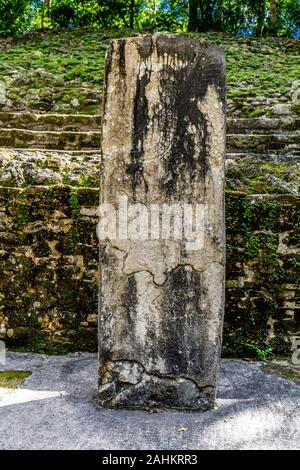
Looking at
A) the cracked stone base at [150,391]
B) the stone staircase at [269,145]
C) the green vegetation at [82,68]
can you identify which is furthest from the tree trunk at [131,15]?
the cracked stone base at [150,391]

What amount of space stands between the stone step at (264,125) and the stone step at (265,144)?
0.47m

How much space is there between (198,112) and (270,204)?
4.43ft

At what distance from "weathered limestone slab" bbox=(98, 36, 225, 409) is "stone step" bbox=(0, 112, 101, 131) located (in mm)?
2917

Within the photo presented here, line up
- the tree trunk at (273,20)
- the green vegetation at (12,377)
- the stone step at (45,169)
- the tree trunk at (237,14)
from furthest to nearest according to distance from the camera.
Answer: the tree trunk at (237,14) → the tree trunk at (273,20) → the stone step at (45,169) → the green vegetation at (12,377)

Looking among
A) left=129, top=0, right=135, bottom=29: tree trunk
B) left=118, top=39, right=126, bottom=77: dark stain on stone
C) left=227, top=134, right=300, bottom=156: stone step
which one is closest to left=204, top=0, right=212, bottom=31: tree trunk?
left=129, top=0, right=135, bottom=29: tree trunk

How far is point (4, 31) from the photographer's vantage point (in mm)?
14617

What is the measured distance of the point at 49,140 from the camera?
5.06 metres

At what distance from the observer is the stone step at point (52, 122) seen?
5676mm

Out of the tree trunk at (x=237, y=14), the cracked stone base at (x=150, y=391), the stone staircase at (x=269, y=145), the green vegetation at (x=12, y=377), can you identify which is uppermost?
the tree trunk at (x=237, y=14)

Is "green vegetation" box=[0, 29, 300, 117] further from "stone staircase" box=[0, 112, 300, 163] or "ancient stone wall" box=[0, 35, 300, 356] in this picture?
"ancient stone wall" box=[0, 35, 300, 356]

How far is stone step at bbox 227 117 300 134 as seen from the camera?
5.73m

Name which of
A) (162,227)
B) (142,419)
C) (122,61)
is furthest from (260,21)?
(142,419)

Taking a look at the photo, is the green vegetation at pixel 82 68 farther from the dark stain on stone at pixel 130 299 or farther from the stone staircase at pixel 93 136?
the dark stain on stone at pixel 130 299

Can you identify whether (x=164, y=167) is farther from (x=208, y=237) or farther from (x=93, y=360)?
(x=93, y=360)
